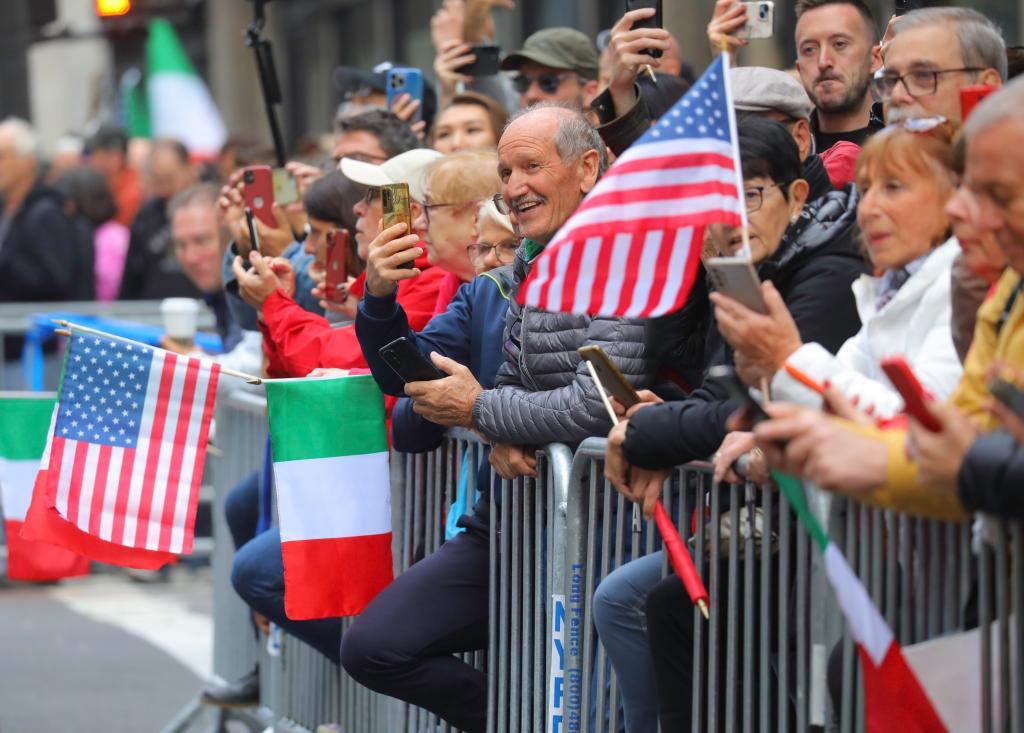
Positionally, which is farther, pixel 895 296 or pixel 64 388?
pixel 64 388

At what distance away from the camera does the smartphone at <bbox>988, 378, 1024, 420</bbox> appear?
3291 millimetres

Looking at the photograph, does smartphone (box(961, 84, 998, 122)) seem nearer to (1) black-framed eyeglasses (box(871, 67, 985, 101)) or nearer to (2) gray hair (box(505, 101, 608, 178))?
(1) black-framed eyeglasses (box(871, 67, 985, 101))

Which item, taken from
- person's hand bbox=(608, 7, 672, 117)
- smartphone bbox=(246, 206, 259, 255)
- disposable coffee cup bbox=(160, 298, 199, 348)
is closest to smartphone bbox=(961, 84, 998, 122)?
person's hand bbox=(608, 7, 672, 117)

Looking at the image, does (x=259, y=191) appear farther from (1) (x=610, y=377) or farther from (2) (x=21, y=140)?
(2) (x=21, y=140)

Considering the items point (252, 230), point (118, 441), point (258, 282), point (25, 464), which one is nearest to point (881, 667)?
point (118, 441)

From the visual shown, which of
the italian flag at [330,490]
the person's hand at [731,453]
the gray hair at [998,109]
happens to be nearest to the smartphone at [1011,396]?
the gray hair at [998,109]

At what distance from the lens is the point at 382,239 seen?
5672mm

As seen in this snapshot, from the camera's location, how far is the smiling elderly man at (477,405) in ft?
17.7

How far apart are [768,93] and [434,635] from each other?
1889mm

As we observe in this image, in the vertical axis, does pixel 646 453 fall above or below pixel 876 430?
below

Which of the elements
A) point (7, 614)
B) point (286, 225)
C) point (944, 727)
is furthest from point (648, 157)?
point (7, 614)

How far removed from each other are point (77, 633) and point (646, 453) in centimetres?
699

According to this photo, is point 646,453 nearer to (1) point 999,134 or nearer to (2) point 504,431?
(2) point 504,431

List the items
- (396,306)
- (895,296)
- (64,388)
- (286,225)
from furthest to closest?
(286,225), (64,388), (396,306), (895,296)
